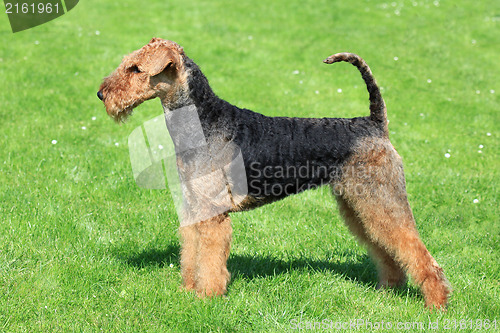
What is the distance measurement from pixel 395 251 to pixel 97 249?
266 cm

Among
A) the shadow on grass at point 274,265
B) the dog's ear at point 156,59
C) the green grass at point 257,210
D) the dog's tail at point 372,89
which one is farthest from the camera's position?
the shadow on grass at point 274,265

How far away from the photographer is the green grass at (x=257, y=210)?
12.1ft

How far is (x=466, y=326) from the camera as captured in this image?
11.5ft

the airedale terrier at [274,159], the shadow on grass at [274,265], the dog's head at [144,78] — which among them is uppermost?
the dog's head at [144,78]

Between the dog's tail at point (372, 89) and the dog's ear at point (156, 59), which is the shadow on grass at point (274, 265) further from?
the dog's ear at point (156, 59)

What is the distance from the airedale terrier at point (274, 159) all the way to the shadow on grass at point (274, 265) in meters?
0.42

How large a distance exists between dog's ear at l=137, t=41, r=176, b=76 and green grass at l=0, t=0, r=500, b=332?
A: 1.75 meters

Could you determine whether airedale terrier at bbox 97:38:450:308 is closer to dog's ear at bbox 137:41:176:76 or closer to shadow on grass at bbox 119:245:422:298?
dog's ear at bbox 137:41:176:76

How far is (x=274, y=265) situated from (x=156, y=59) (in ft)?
7.07

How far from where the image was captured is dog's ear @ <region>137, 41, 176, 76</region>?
11.4ft

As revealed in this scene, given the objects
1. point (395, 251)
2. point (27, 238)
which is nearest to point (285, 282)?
point (395, 251)

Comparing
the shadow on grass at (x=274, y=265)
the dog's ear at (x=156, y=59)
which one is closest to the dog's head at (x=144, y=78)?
→ the dog's ear at (x=156, y=59)

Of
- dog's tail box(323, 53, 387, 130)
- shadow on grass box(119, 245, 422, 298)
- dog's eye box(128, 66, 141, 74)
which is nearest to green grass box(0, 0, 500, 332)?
shadow on grass box(119, 245, 422, 298)

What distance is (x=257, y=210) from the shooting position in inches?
214
